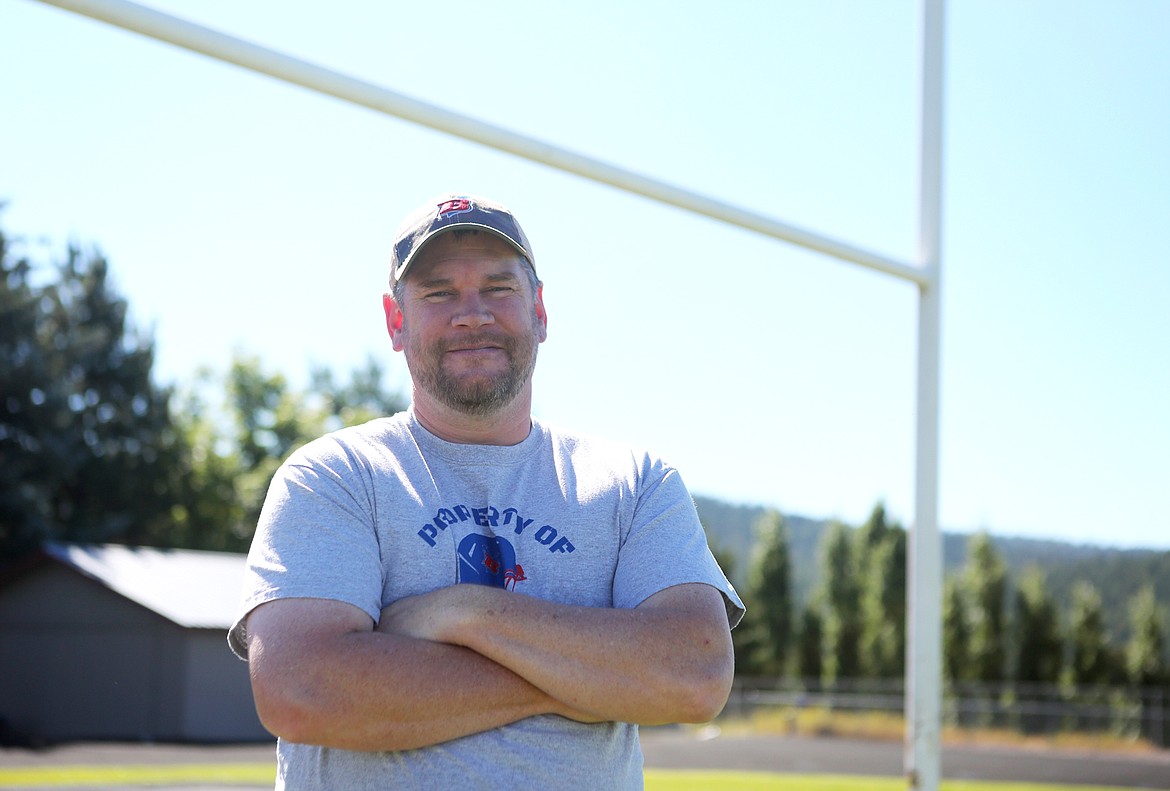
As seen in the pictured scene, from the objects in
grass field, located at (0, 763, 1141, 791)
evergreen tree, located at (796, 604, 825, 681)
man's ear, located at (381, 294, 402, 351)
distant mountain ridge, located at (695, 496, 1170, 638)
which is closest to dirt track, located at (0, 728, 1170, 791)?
grass field, located at (0, 763, 1141, 791)

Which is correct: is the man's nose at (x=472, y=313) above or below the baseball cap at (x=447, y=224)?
below

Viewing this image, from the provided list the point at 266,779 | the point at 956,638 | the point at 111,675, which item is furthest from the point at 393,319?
the point at 956,638

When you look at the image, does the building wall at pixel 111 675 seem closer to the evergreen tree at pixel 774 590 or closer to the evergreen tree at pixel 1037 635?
the evergreen tree at pixel 774 590

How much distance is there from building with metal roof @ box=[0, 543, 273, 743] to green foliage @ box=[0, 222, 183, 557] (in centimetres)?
381

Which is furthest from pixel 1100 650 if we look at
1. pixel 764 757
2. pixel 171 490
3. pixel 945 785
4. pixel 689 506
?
pixel 689 506

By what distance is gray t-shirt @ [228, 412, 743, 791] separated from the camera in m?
2.01

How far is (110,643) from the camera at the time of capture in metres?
28.2

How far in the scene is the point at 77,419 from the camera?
1510 inches

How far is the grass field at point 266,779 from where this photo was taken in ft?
56.0

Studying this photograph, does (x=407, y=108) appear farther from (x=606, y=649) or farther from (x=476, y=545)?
(x=606, y=649)

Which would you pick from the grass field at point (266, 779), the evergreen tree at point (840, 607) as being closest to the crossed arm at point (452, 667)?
the grass field at point (266, 779)

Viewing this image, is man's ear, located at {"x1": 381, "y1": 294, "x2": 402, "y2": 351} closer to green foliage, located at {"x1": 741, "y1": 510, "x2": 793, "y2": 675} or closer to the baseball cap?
the baseball cap

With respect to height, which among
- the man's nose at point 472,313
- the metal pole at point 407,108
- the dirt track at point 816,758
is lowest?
the dirt track at point 816,758

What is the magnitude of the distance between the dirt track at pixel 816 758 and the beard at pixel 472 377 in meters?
15.7
